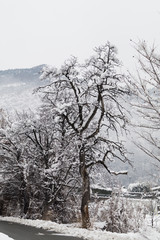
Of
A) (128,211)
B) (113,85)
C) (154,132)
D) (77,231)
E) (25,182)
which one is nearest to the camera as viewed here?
(154,132)

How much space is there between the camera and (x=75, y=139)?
18.0m

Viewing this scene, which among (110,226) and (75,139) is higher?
(75,139)

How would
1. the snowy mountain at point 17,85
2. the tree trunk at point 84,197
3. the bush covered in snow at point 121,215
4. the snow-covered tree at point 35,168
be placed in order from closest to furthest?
the tree trunk at point 84,197 < the bush covered in snow at point 121,215 < the snow-covered tree at point 35,168 < the snowy mountain at point 17,85

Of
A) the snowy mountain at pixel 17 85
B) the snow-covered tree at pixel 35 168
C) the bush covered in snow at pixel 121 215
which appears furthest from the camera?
the snowy mountain at pixel 17 85

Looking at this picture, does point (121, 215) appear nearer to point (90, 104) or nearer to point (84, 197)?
point (84, 197)

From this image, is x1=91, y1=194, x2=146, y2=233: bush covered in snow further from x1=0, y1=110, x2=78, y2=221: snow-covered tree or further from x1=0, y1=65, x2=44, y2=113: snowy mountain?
x1=0, y1=65, x2=44, y2=113: snowy mountain

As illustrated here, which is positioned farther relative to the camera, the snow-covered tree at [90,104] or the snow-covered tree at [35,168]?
the snow-covered tree at [35,168]

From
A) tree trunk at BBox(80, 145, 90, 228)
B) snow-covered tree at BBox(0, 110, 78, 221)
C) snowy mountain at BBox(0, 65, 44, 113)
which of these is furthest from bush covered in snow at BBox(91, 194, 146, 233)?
snowy mountain at BBox(0, 65, 44, 113)

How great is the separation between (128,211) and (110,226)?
1443 millimetres

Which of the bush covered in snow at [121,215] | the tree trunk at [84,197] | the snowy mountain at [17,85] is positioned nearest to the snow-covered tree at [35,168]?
the bush covered in snow at [121,215]

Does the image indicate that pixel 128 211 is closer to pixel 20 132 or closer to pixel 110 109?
pixel 110 109

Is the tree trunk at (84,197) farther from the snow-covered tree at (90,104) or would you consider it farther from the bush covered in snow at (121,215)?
the bush covered in snow at (121,215)

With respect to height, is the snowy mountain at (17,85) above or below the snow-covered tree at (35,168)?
above

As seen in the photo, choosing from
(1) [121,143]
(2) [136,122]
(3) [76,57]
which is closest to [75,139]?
(1) [121,143]
